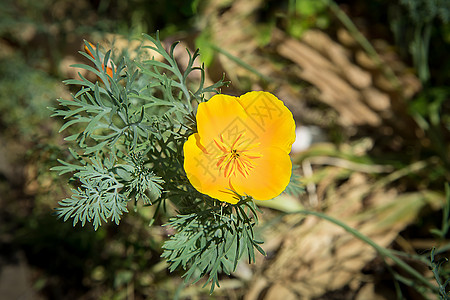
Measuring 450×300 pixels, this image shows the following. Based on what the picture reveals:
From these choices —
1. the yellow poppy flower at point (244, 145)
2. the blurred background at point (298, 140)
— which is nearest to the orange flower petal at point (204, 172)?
the yellow poppy flower at point (244, 145)

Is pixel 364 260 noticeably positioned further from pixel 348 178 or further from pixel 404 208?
pixel 348 178

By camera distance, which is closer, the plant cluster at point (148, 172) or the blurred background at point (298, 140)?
the plant cluster at point (148, 172)

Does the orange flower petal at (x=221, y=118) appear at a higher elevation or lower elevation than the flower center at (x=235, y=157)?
higher

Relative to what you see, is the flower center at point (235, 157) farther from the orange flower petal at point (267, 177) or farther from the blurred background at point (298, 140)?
the blurred background at point (298, 140)

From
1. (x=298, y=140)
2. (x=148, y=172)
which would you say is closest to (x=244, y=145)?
(x=148, y=172)

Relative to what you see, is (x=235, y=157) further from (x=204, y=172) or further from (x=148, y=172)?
(x=148, y=172)

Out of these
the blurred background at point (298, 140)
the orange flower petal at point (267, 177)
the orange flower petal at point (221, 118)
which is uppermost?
the orange flower petal at point (221, 118)

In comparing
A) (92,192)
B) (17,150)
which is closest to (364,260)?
(92,192)
